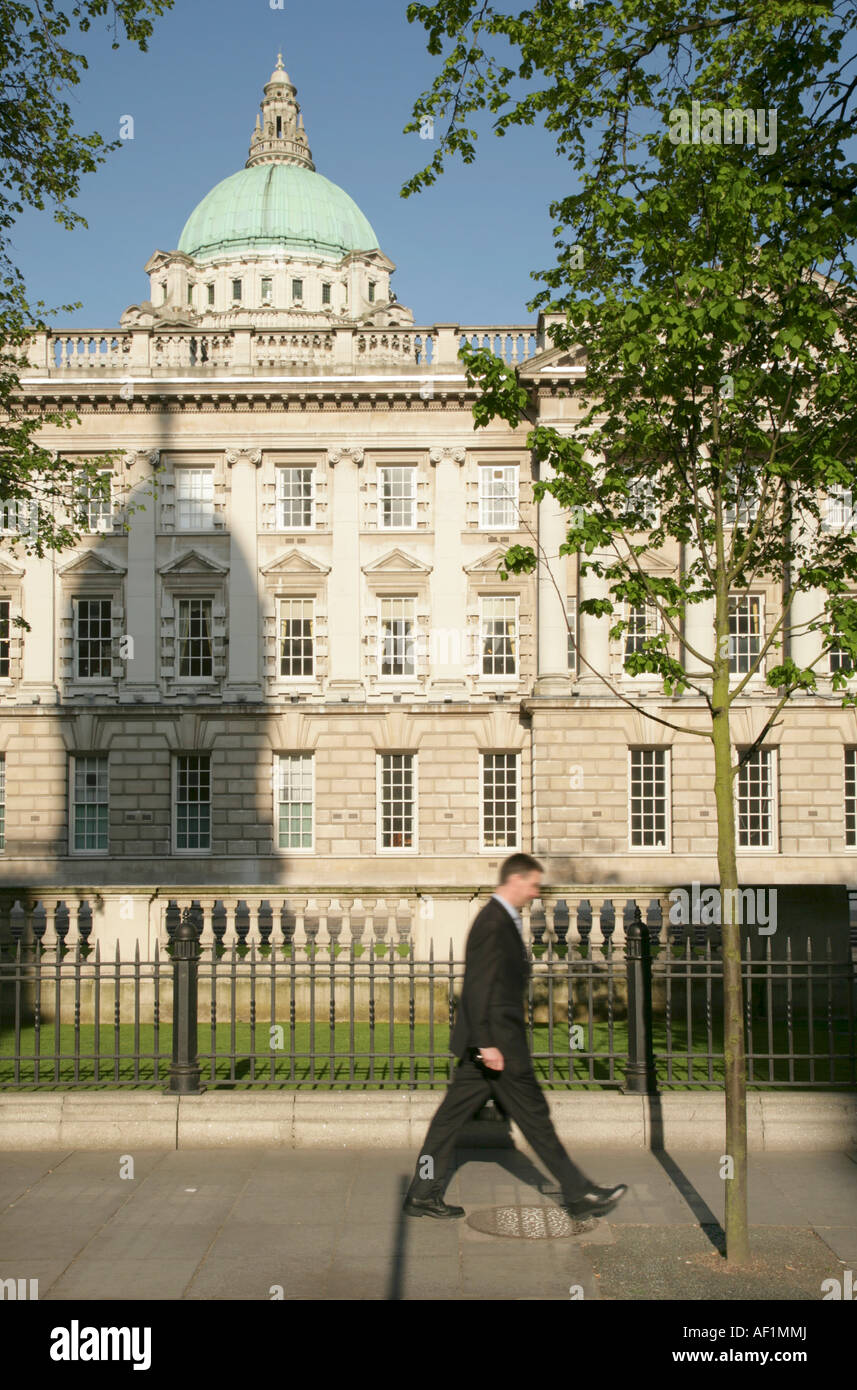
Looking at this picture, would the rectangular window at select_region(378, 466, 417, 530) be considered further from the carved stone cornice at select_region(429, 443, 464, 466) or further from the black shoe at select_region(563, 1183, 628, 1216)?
the black shoe at select_region(563, 1183, 628, 1216)

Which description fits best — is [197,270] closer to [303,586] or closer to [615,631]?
[303,586]

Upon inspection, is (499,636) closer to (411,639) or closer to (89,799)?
(411,639)

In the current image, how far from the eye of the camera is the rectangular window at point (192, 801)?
35.2 metres

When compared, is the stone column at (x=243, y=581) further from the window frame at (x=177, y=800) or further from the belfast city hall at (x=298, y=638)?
the window frame at (x=177, y=800)

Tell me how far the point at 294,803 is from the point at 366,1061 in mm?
22857

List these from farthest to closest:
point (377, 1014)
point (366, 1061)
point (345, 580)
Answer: point (345, 580) → point (377, 1014) → point (366, 1061)

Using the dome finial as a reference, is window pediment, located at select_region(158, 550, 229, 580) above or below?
below

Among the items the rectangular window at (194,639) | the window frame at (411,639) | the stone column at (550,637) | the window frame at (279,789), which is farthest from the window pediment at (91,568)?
the stone column at (550,637)

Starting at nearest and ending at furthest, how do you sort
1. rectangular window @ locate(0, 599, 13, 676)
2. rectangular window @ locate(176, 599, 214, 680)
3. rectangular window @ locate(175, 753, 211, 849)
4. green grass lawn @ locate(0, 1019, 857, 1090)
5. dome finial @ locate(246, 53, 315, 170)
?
1. green grass lawn @ locate(0, 1019, 857, 1090)
2. rectangular window @ locate(175, 753, 211, 849)
3. rectangular window @ locate(176, 599, 214, 680)
4. rectangular window @ locate(0, 599, 13, 676)
5. dome finial @ locate(246, 53, 315, 170)

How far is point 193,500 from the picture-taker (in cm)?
3575

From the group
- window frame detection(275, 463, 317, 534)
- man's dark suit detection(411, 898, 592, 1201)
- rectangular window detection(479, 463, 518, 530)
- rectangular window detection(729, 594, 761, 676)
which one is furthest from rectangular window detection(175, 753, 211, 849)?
man's dark suit detection(411, 898, 592, 1201)

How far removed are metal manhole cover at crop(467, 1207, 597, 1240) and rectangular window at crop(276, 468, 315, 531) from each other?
2895 centimetres

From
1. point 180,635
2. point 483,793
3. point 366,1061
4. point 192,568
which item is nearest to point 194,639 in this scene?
point 180,635

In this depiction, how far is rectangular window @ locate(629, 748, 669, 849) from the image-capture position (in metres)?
33.8
